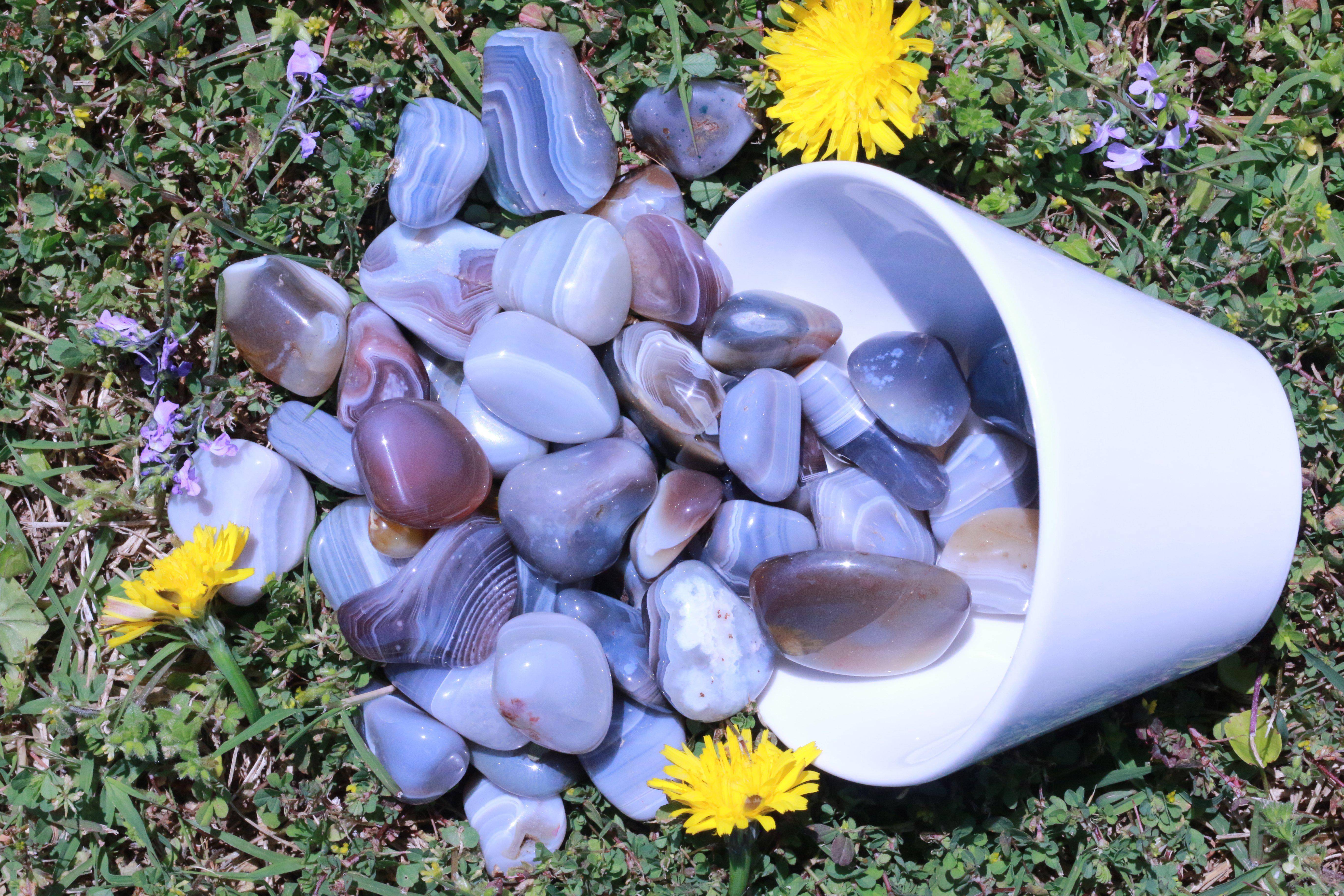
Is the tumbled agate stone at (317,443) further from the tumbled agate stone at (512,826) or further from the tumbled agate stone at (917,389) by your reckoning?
the tumbled agate stone at (917,389)

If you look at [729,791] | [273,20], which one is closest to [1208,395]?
[729,791]

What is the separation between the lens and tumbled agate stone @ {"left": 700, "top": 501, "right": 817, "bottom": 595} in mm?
1076

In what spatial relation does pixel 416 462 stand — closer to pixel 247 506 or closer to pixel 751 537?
pixel 247 506

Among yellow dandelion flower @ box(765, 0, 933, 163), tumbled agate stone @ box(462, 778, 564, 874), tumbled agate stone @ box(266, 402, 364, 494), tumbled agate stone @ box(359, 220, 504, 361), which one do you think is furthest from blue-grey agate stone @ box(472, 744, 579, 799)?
yellow dandelion flower @ box(765, 0, 933, 163)

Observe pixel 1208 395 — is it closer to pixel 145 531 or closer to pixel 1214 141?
pixel 1214 141

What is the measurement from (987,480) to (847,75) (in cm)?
44

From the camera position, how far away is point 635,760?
112cm

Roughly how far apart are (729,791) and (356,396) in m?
0.57

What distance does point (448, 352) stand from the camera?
3.82ft

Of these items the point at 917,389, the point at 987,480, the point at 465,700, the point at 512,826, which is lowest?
the point at 512,826

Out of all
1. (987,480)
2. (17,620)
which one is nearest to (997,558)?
(987,480)

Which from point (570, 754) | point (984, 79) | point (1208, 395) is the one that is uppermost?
point (984, 79)

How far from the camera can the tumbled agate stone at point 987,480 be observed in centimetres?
108

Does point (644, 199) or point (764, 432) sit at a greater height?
point (644, 199)
